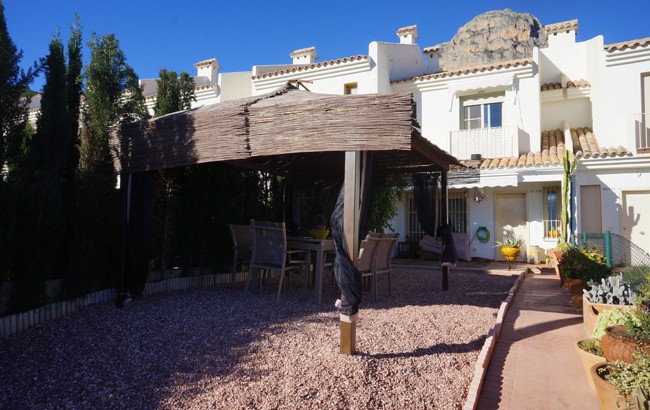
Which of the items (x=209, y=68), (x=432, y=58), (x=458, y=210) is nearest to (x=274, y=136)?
(x=458, y=210)

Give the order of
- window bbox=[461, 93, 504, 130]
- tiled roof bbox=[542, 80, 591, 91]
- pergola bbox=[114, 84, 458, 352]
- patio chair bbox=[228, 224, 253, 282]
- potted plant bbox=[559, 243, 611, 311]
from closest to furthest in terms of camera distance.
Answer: pergola bbox=[114, 84, 458, 352], potted plant bbox=[559, 243, 611, 311], patio chair bbox=[228, 224, 253, 282], tiled roof bbox=[542, 80, 591, 91], window bbox=[461, 93, 504, 130]

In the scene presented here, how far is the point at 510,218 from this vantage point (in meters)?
14.5

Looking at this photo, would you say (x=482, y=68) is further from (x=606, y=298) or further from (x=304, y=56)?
(x=606, y=298)

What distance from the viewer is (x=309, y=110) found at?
4.50 meters

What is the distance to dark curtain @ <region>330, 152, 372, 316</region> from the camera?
3.97 metres

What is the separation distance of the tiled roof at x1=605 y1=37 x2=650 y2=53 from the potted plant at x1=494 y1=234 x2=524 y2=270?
267 inches

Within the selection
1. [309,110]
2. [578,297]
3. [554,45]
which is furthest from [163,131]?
[554,45]

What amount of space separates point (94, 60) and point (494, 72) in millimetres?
13340

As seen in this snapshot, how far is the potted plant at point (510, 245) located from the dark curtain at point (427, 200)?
5436 millimetres

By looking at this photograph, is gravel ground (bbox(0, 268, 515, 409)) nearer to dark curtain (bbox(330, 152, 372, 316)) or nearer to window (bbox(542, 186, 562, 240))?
dark curtain (bbox(330, 152, 372, 316))

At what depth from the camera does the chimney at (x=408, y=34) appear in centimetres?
1870

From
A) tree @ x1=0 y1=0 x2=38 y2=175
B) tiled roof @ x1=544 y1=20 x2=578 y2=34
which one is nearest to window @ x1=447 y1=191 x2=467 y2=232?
tiled roof @ x1=544 y1=20 x2=578 y2=34

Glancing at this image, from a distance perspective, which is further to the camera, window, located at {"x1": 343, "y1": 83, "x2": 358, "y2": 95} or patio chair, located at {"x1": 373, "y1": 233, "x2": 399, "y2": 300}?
window, located at {"x1": 343, "y1": 83, "x2": 358, "y2": 95}

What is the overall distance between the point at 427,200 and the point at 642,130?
30.3 ft
